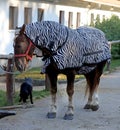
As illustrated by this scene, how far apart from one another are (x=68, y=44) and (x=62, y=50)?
0.18 m

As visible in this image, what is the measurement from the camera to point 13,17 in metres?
24.9

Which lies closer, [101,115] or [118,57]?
[101,115]

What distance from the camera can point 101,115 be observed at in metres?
10.3

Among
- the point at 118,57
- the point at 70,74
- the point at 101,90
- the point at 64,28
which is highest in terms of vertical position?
the point at 64,28

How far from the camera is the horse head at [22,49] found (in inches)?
345

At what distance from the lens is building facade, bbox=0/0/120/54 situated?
77.8 ft

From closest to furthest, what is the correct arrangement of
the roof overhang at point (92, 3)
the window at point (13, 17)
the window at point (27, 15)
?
the window at point (13, 17) < the window at point (27, 15) < the roof overhang at point (92, 3)

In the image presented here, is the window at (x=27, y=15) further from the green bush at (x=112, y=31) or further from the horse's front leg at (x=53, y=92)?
the horse's front leg at (x=53, y=92)

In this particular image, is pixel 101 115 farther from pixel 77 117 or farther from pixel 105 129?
pixel 105 129

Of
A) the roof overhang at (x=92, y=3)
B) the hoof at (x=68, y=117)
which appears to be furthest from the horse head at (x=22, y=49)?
the roof overhang at (x=92, y=3)

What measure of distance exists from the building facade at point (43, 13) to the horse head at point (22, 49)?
11899mm

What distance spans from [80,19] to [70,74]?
970 inches

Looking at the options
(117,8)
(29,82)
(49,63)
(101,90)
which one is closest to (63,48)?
(49,63)

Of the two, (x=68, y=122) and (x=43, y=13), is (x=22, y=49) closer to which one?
(x=68, y=122)
